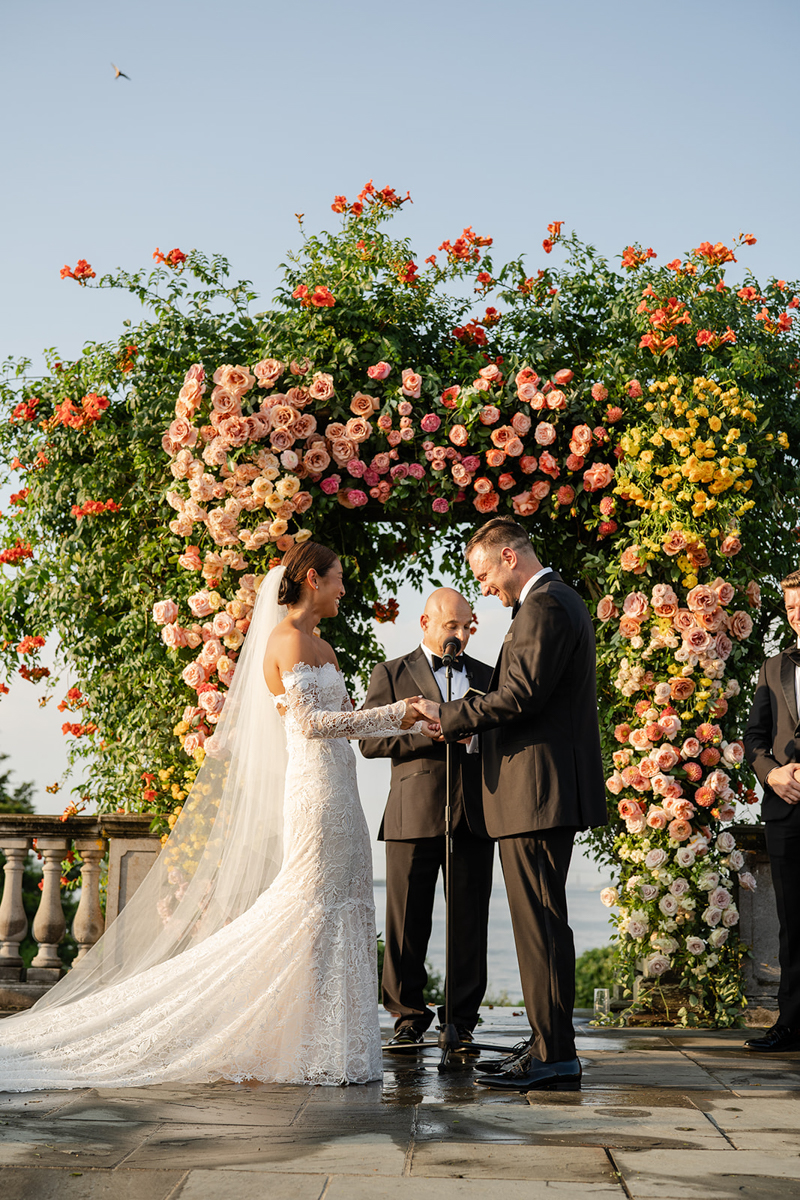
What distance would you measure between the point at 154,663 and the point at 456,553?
6.41ft

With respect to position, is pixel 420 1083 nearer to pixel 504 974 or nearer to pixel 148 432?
pixel 148 432

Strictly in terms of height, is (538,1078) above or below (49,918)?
below

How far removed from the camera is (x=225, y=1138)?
113 inches

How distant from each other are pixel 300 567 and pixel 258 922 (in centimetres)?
140

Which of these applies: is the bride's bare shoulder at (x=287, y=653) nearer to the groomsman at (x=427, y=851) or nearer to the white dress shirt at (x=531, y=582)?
the groomsman at (x=427, y=851)

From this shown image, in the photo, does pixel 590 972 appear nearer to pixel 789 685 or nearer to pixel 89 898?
pixel 89 898

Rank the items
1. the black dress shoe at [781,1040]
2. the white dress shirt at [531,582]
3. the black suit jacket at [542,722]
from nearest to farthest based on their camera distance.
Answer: the black suit jacket at [542,722] → the white dress shirt at [531,582] → the black dress shoe at [781,1040]

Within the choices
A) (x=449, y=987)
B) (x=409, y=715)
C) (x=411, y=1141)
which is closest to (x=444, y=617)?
(x=409, y=715)

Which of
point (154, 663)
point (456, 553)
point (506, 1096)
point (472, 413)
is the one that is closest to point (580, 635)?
point (506, 1096)

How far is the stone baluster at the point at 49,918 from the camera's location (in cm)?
623

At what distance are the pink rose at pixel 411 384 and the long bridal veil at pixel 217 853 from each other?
1.82 m

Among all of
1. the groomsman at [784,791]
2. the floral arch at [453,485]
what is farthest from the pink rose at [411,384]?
the groomsman at [784,791]

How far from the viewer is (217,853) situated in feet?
15.0

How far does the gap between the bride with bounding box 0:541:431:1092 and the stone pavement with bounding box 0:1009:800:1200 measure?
0.66 ft
